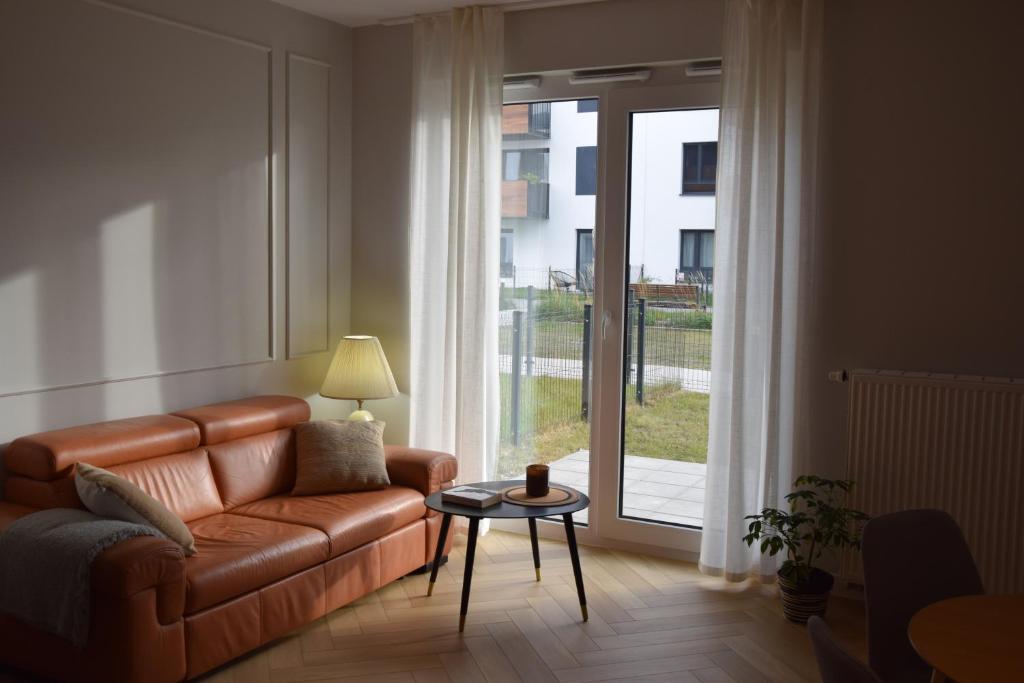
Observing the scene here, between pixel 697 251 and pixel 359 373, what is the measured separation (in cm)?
Result: 181

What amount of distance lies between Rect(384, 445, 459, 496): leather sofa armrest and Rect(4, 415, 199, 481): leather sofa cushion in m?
0.92

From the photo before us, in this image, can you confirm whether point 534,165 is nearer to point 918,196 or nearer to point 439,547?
point 918,196

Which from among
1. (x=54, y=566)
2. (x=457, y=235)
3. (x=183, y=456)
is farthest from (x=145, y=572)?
(x=457, y=235)

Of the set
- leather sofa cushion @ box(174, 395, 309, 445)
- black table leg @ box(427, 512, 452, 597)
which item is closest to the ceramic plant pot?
black table leg @ box(427, 512, 452, 597)

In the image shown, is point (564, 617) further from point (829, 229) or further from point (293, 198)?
point (293, 198)

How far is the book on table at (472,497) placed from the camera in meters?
3.79

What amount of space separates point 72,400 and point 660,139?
9.54ft

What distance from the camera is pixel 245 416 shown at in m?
4.26

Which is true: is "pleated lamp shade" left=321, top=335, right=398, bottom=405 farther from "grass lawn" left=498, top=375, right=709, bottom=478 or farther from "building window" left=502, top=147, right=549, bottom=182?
"building window" left=502, top=147, right=549, bottom=182

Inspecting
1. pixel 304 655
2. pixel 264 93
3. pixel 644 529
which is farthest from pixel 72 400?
pixel 644 529

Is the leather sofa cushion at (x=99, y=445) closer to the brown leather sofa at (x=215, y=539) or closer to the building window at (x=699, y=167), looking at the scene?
the brown leather sofa at (x=215, y=539)

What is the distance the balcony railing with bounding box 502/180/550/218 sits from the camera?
16.1ft

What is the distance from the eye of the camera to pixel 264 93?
15.3 ft

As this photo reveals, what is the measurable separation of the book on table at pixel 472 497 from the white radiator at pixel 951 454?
1.55m
